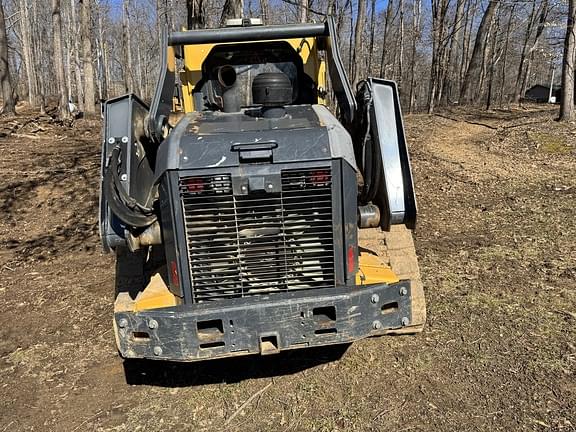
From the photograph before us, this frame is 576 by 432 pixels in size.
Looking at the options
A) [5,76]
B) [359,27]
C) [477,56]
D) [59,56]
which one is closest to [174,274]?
[5,76]

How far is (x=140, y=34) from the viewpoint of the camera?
2167 inches

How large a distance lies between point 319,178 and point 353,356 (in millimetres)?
1678

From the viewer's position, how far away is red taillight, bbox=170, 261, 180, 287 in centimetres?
350

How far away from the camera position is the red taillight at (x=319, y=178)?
337 centimetres

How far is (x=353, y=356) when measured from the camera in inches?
168

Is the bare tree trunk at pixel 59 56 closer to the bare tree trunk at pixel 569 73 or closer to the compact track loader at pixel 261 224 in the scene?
the compact track loader at pixel 261 224

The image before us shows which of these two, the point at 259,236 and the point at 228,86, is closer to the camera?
the point at 259,236

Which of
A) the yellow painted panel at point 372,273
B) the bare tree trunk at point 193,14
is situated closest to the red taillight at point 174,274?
the yellow painted panel at point 372,273

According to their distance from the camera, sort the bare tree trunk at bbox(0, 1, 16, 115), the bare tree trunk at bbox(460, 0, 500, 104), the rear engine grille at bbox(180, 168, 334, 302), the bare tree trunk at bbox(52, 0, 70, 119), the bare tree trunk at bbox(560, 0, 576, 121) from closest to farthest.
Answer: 1. the rear engine grille at bbox(180, 168, 334, 302)
2. the bare tree trunk at bbox(560, 0, 576, 121)
3. the bare tree trunk at bbox(0, 1, 16, 115)
4. the bare tree trunk at bbox(52, 0, 70, 119)
5. the bare tree trunk at bbox(460, 0, 500, 104)

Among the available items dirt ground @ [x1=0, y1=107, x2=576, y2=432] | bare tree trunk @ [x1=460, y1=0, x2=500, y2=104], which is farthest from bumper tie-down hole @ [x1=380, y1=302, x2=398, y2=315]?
bare tree trunk @ [x1=460, y1=0, x2=500, y2=104]

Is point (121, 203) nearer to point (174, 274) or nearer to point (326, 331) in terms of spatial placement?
point (174, 274)

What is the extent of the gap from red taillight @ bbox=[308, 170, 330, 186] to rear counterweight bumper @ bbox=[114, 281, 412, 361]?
2.31 feet

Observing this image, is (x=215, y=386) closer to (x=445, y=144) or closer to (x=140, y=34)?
(x=445, y=144)

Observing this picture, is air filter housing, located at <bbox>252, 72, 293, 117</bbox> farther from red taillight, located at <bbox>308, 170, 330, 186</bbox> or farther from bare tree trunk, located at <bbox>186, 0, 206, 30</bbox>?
bare tree trunk, located at <bbox>186, 0, 206, 30</bbox>
